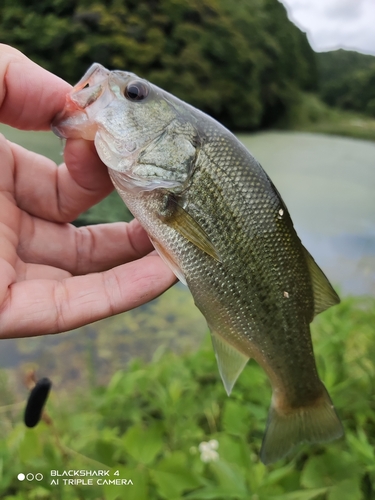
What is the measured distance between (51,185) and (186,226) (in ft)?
2.05

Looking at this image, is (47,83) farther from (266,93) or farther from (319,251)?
(266,93)

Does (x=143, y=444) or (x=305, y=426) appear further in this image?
(x=143, y=444)

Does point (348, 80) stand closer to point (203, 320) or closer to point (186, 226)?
point (203, 320)

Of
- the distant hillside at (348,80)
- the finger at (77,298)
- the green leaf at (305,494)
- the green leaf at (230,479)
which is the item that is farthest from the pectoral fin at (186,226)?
the distant hillside at (348,80)

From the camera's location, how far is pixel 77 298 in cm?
99

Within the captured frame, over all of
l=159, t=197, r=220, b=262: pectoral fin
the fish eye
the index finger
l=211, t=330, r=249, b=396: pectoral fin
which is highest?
the fish eye

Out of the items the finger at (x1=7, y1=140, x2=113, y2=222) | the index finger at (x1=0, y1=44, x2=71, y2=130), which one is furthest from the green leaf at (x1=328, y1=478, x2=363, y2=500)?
the index finger at (x1=0, y1=44, x2=71, y2=130)

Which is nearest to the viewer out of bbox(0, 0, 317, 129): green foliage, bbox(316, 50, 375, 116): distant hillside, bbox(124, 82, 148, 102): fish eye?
bbox(124, 82, 148, 102): fish eye

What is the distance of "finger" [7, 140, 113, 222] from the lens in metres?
1.24

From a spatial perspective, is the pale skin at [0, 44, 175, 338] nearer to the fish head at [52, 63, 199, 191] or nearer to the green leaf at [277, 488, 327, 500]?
the fish head at [52, 63, 199, 191]

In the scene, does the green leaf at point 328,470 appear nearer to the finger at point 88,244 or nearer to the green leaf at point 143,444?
the green leaf at point 143,444

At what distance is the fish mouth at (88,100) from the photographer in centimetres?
101

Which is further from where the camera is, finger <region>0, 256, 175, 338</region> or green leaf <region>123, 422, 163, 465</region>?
green leaf <region>123, 422, 163, 465</region>

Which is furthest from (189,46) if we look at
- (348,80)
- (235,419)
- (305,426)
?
(305,426)
